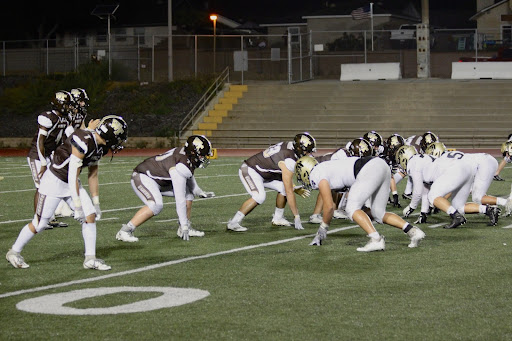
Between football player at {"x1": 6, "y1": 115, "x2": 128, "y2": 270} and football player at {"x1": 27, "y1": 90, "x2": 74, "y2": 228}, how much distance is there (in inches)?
106

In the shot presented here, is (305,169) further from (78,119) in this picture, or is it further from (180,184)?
(78,119)

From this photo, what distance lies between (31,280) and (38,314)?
146 cm

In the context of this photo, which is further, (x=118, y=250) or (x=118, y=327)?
(x=118, y=250)

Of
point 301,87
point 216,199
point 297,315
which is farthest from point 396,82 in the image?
point 297,315

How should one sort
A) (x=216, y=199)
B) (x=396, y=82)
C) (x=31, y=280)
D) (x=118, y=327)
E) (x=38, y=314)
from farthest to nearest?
(x=396, y=82), (x=216, y=199), (x=31, y=280), (x=38, y=314), (x=118, y=327)

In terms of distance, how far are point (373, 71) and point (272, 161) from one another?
25354 millimetres

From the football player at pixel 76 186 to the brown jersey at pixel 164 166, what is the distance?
60.1 inches

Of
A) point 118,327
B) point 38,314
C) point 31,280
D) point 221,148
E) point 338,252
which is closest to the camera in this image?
point 118,327

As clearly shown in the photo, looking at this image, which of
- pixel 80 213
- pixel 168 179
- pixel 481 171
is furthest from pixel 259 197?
pixel 80 213

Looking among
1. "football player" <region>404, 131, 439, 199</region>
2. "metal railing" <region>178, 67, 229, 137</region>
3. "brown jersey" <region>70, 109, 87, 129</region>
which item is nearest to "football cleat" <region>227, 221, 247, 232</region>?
"brown jersey" <region>70, 109, 87, 129</region>

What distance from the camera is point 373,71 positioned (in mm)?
36594

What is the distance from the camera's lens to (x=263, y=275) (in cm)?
851

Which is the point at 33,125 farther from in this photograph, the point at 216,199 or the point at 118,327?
the point at 118,327

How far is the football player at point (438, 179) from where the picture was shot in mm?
11516
